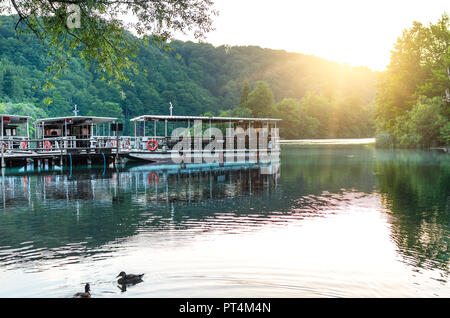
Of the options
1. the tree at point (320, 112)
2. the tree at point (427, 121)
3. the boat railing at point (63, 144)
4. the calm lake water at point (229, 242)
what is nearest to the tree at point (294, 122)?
the tree at point (320, 112)

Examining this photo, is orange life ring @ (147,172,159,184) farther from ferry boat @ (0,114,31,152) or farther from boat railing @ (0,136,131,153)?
ferry boat @ (0,114,31,152)

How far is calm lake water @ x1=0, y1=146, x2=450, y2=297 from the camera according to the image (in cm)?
639

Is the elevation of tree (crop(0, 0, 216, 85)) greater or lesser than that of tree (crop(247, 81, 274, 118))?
lesser

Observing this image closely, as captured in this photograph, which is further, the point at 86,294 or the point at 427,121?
the point at 427,121

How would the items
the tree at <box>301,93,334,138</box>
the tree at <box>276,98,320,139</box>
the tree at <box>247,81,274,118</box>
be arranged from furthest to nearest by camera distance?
the tree at <box>301,93,334,138</box>, the tree at <box>276,98,320,139</box>, the tree at <box>247,81,274,118</box>

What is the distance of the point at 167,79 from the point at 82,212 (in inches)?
4558

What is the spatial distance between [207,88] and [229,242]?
13566 cm

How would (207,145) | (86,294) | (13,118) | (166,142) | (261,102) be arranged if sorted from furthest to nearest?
(261,102)
(207,145)
(166,142)
(13,118)
(86,294)

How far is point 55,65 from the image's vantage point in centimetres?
1005

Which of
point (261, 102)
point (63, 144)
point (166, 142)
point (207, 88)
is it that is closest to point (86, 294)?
point (166, 142)

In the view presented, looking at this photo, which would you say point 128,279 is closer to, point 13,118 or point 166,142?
point 166,142

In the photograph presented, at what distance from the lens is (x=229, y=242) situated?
8766mm

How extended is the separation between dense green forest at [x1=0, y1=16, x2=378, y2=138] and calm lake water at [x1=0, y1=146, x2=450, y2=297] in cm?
6057

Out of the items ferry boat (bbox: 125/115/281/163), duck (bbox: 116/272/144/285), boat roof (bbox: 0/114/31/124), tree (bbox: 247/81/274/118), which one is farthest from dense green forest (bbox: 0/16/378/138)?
duck (bbox: 116/272/144/285)
